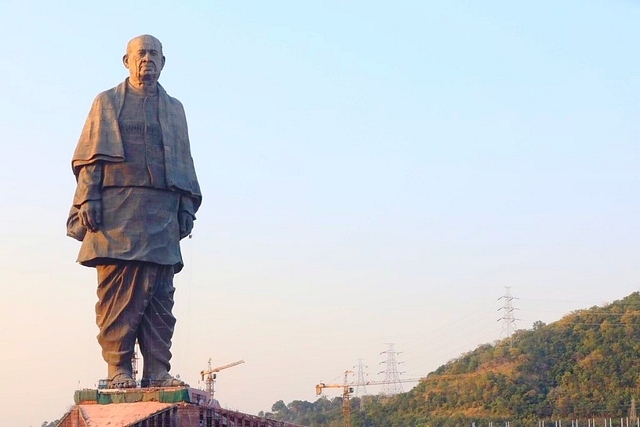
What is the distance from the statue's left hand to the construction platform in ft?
7.98

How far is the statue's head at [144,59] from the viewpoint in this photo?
15.5 m

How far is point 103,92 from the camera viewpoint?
15625mm

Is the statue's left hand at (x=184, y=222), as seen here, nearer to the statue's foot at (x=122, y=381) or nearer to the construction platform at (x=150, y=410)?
the statue's foot at (x=122, y=381)

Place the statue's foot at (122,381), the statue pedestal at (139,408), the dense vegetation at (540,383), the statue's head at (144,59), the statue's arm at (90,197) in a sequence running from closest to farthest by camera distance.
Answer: the statue pedestal at (139,408) < the statue's foot at (122,381) < the statue's arm at (90,197) < the statue's head at (144,59) < the dense vegetation at (540,383)

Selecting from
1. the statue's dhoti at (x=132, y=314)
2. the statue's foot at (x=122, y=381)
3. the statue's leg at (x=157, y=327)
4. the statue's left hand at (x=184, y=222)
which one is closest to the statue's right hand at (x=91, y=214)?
the statue's dhoti at (x=132, y=314)

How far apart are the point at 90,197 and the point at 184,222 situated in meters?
1.41

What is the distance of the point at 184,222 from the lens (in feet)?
52.1

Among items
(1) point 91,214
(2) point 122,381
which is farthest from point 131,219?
(2) point 122,381

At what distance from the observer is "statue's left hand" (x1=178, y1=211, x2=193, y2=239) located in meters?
15.9

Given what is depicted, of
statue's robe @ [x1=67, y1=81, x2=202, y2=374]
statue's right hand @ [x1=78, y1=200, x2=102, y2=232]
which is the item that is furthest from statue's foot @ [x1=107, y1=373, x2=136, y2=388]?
statue's right hand @ [x1=78, y1=200, x2=102, y2=232]

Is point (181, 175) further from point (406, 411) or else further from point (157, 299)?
point (406, 411)

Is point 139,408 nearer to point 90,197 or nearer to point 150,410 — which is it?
point 150,410

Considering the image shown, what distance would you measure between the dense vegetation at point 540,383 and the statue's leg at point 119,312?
159 feet

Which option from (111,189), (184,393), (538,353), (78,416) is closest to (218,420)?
(184,393)
